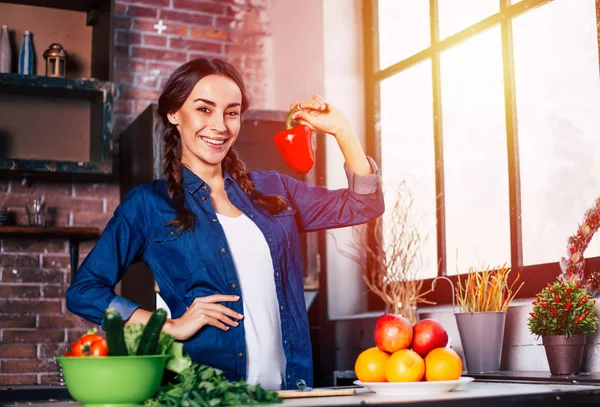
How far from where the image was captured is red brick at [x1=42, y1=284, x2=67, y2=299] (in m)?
3.78

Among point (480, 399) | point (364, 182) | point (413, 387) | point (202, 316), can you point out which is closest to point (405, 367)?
point (413, 387)

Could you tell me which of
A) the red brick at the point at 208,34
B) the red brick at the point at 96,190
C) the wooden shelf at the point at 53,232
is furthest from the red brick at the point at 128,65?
the wooden shelf at the point at 53,232

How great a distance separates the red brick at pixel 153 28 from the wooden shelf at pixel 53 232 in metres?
1.09

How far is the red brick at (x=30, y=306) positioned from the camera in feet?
12.2

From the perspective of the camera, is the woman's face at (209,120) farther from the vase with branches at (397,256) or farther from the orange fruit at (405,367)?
the vase with branches at (397,256)

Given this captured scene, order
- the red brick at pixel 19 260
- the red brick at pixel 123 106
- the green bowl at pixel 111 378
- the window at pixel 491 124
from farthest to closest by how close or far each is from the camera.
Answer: the red brick at pixel 123 106 < the red brick at pixel 19 260 < the window at pixel 491 124 < the green bowl at pixel 111 378

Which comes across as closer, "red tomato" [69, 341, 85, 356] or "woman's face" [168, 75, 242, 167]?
"red tomato" [69, 341, 85, 356]

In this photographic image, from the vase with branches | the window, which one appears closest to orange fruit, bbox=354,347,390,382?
the window

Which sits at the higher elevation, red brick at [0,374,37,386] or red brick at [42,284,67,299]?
red brick at [42,284,67,299]

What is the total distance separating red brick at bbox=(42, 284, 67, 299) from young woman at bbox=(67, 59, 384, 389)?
178cm

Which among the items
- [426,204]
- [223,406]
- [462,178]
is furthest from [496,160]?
[223,406]

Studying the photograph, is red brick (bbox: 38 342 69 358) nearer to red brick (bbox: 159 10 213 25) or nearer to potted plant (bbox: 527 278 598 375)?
red brick (bbox: 159 10 213 25)

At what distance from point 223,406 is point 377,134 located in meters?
2.62

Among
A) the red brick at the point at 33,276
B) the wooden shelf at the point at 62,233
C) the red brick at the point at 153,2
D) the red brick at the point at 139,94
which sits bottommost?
the red brick at the point at 33,276
